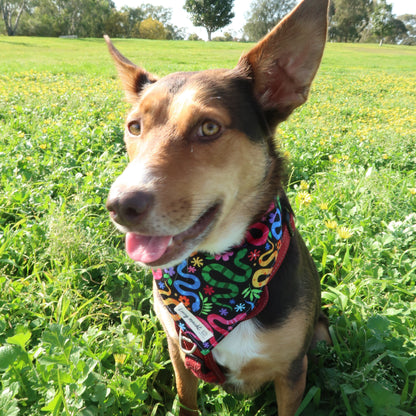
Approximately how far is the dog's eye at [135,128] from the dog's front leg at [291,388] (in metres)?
1.65

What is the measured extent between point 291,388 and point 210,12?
71.4 meters

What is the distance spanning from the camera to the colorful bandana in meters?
1.97

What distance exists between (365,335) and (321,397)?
20.4 inches

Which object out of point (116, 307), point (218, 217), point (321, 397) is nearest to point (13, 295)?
point (116, 307)

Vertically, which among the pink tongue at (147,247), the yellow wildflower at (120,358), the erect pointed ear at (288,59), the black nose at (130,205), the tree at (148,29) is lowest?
the yellow wildflower at (120,358)

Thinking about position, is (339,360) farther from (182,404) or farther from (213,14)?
(213,14)

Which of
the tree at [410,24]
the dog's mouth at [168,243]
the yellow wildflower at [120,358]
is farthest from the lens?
the tree at [410,24]

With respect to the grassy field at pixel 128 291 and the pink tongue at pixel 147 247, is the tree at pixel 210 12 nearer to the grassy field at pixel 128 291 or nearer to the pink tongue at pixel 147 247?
the grassy field at pixel 128 291

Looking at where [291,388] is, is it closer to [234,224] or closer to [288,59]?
[234,224]

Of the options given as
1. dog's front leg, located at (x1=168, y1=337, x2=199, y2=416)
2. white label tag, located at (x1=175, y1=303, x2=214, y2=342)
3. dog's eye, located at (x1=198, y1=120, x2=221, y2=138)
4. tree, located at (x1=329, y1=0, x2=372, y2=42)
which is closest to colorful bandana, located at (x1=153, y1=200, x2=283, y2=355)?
white label tag, located at (x1=175, y1=303, x2=214, y2=342)

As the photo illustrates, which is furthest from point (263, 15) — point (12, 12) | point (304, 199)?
point (304, 199)

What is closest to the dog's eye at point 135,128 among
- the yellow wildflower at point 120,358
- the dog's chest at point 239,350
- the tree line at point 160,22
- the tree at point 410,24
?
the dog's chest at point 239,350

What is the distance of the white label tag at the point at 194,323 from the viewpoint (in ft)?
6.61

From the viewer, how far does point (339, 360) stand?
2365 millimetres
